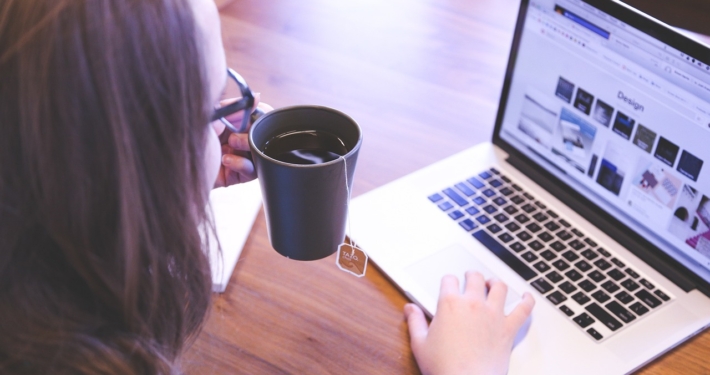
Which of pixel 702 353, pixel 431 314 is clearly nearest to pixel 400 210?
pixel 431 314

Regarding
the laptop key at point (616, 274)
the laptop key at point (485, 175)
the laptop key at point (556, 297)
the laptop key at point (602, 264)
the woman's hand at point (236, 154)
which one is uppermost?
the woman's hand at point (236, 154)

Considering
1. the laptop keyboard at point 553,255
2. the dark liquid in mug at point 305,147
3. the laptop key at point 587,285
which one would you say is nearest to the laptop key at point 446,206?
the laptop keyboard at point 553,255

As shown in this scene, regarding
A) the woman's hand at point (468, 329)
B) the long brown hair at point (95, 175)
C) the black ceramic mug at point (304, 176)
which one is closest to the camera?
the long brown hair at point (95, 175)

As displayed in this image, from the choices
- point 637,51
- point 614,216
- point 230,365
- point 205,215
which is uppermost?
point 637,51

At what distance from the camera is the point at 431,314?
2.51 feet

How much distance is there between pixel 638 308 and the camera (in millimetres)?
771

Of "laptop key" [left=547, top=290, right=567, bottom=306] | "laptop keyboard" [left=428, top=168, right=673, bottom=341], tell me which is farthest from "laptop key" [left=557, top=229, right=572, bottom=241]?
"laptop key" [left=547, top=290, right=567, bottom=306]

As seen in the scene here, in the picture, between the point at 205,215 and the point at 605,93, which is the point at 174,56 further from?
the point at 605,93

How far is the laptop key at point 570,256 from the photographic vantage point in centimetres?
83

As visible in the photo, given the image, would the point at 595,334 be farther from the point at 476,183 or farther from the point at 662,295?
→ the point at 476,183

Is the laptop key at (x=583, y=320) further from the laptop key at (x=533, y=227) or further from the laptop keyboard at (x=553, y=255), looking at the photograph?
the laptop key at (x=533, y=227)

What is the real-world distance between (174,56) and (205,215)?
17 cm

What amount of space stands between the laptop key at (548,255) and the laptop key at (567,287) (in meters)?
0.05

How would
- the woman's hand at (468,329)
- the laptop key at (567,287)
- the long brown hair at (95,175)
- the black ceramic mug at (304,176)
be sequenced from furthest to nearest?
the laptop key at (567,287)
the woman's hand at (468,329)
the black ceramic mug at (304,176)
the long brown hair at (95,175)
